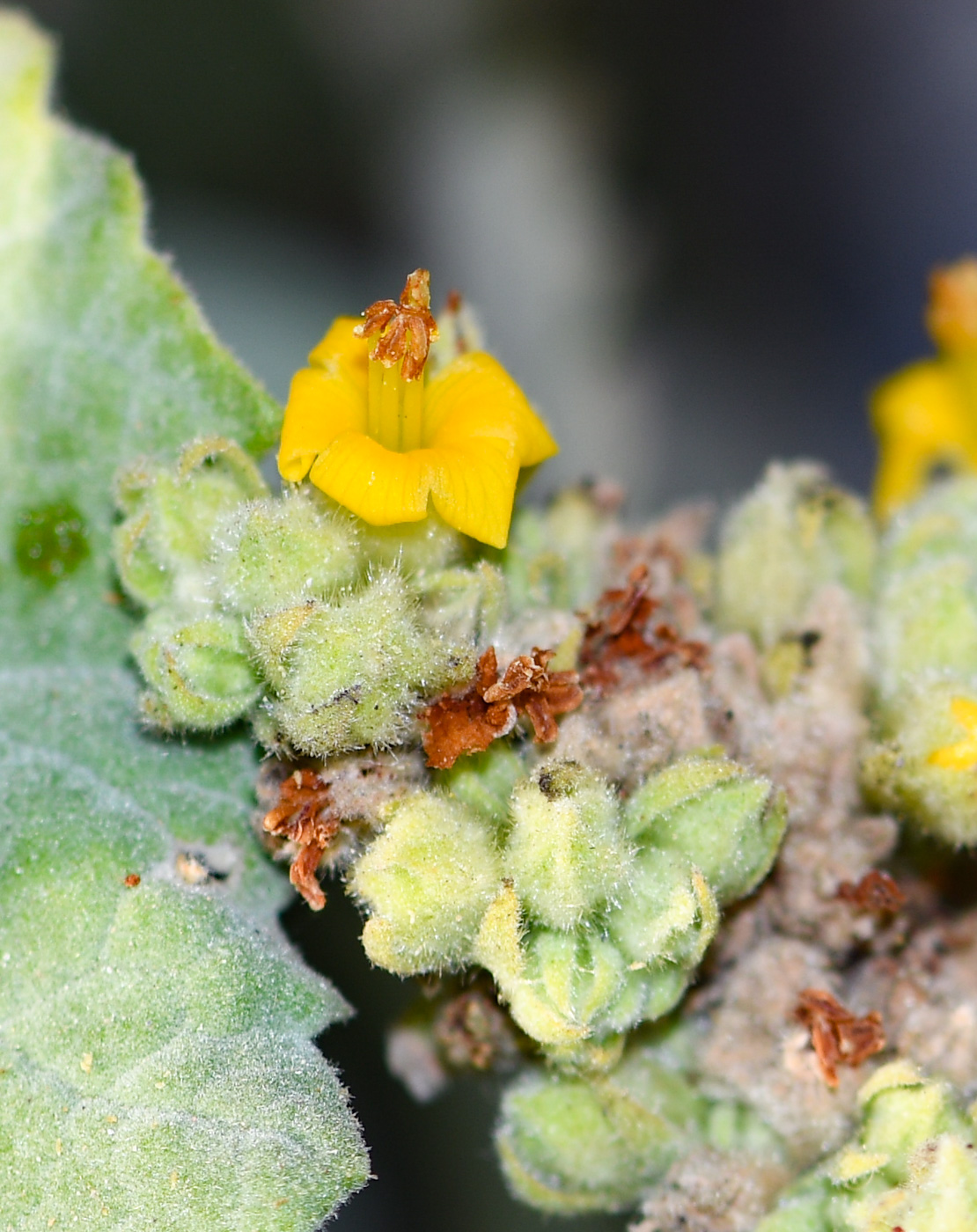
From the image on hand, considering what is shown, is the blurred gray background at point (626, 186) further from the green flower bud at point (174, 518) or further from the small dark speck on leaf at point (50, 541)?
the green flower bud at point (174, 518)

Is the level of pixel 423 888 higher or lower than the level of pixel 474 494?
lower

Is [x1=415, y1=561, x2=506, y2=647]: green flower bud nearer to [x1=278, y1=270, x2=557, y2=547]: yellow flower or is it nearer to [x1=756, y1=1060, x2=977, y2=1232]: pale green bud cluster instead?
[x1=278, y1=270, x2=557, y2=547]: yellow flower

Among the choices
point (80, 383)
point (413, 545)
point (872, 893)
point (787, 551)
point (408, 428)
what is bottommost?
point (872, 893)

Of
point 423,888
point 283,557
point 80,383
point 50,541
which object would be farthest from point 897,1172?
point 80,383

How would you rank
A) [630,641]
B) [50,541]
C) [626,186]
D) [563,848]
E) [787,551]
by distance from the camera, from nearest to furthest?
1. [563,848]
2. [630,641]
3. [50,541]
4. [787,551]
5. [626,186]

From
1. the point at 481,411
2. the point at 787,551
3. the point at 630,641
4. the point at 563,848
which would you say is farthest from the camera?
the point at 787,551

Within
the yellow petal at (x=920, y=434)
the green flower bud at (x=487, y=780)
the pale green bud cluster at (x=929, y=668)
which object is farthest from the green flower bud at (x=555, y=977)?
the yellow petal at (x=920, y=434)

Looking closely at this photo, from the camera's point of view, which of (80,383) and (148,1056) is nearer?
(148,1056)

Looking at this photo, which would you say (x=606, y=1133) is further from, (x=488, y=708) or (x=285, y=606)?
(x=285, y=606)
